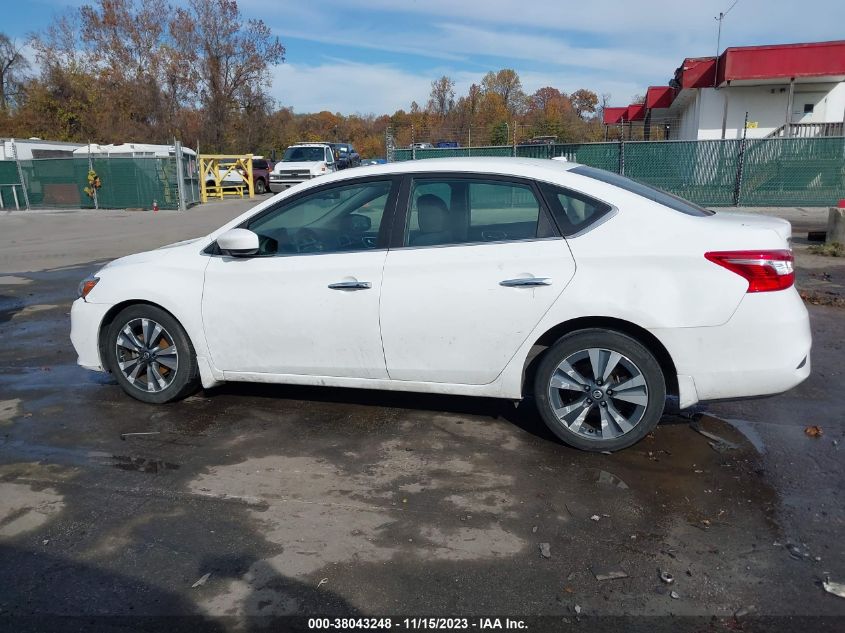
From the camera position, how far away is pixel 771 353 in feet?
12.4

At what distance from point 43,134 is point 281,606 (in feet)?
176

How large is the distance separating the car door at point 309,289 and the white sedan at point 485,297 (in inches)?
0.4

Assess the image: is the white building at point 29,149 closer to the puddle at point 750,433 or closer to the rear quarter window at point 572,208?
the rear quarter window at point 572,208

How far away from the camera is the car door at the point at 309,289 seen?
4.35 metres

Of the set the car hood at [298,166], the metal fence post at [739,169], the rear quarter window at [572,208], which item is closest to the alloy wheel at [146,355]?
the rear quarter window at [572,208]

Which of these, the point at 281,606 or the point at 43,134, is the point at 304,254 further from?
the point at 43,134

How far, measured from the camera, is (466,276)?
4105mm

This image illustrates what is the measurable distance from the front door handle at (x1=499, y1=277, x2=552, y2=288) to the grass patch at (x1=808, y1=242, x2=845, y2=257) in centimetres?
924

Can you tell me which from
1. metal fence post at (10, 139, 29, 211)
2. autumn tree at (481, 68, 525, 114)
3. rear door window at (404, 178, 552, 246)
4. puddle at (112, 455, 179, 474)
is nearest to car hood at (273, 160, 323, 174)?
metal fence post at (10, 139, 29, 211)

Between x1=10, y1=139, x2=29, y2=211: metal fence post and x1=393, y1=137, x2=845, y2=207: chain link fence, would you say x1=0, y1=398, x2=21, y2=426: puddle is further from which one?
x1=10, y1=139, x2=29, y2=211: metal fence post

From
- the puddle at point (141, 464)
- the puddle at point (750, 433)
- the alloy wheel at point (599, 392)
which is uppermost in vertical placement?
the alloy wheel at point (599, 392)

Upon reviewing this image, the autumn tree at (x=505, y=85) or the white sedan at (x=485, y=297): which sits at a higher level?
the autumn tree at (x=505, y=85)

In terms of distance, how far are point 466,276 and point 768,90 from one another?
29.1 metres

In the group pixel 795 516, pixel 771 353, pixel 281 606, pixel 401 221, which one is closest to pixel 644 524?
pixel 795 516
